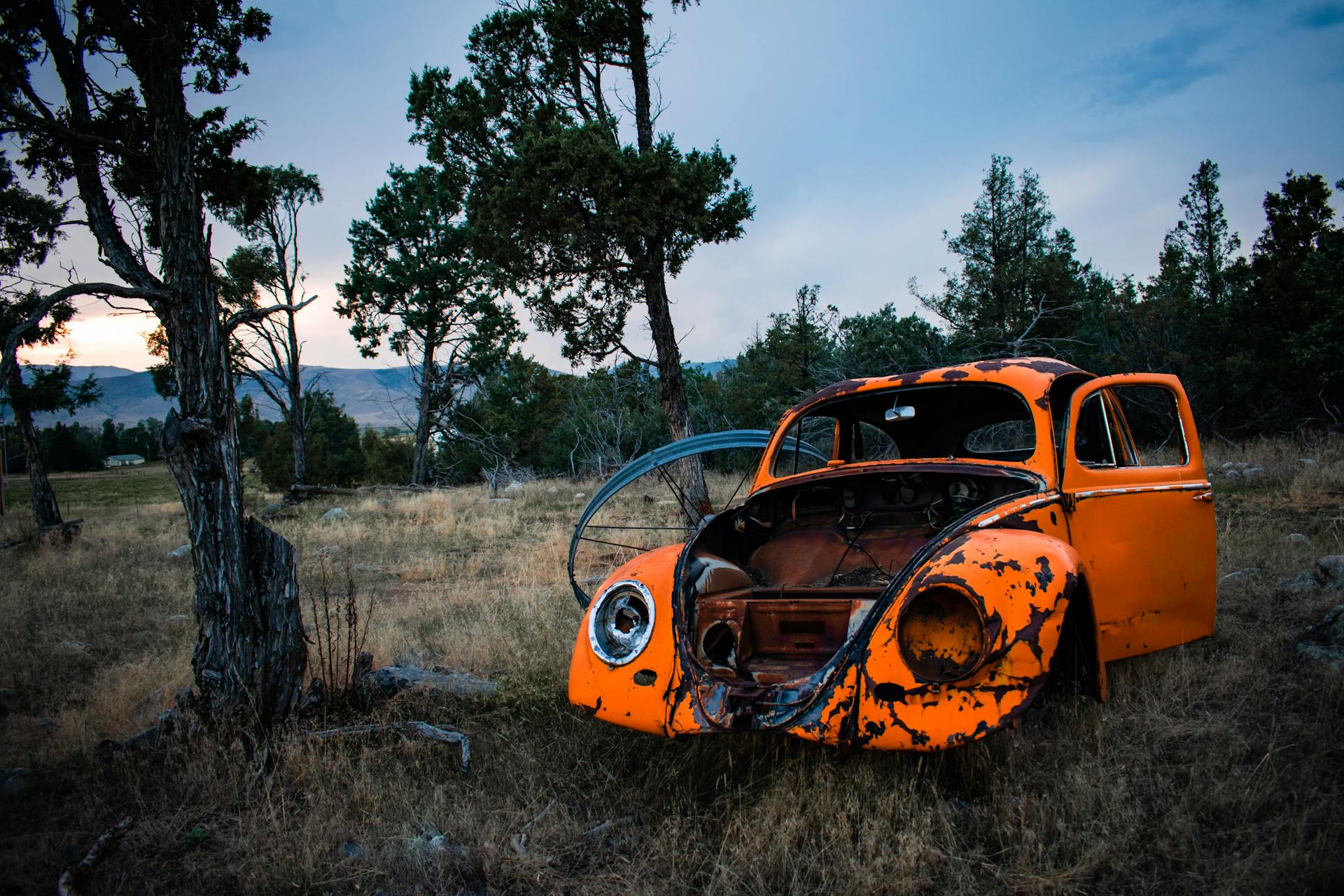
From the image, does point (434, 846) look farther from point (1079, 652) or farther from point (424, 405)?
point (424, 405)

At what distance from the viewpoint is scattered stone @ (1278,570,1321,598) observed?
188 inches

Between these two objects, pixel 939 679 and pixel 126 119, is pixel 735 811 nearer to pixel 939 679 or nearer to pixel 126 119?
pixel 939 679

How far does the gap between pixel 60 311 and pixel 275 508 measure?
1342 cm

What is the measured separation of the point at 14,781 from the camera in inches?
138

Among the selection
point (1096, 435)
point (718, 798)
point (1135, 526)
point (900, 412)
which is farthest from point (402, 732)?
point (1096, 435)

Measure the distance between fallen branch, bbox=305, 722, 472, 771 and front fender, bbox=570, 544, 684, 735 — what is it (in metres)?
0.85

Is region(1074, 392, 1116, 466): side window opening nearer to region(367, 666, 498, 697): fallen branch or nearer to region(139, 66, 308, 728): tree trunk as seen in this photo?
region(367, 666, 498, 697): fallen branch

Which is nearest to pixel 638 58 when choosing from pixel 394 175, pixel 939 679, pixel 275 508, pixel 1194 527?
pixel 1194 527

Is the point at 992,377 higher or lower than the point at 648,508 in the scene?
higher

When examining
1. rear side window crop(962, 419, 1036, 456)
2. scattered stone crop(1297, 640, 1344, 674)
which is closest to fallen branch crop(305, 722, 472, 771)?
scattered stone crop(1297, 640, 1344, 674)

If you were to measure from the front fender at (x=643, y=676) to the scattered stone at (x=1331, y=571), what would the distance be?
4362 mm

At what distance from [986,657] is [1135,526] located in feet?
5.91

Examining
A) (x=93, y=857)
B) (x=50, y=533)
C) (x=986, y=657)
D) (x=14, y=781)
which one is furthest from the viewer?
(x=50, y=533)

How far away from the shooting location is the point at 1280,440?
13086mm
